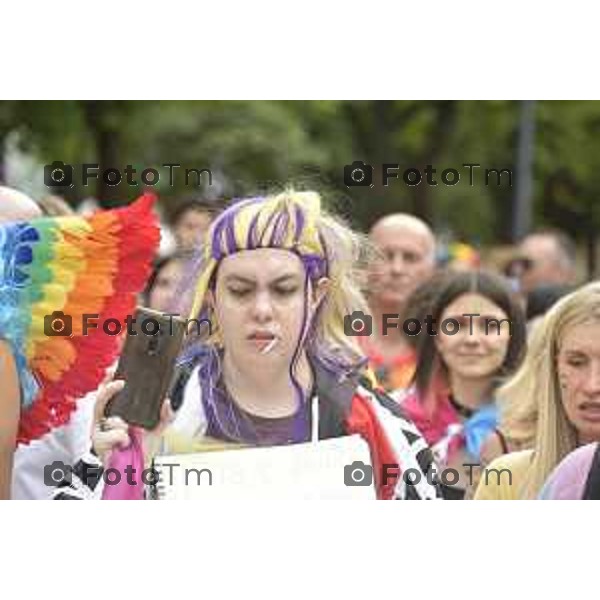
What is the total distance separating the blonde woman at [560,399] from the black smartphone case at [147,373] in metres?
0.70

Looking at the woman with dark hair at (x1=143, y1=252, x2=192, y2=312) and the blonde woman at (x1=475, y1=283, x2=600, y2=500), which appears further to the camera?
the woman with dark hair at (x1=143, y1=252, x2=192, y2=312)

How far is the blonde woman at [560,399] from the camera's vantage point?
295cm

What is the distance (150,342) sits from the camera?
9.39 feet

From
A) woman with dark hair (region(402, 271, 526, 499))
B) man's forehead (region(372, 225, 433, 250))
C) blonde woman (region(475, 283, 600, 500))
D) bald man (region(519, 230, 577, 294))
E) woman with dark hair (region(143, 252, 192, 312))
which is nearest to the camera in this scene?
blonde woman (region(475, 283, 600, 500))

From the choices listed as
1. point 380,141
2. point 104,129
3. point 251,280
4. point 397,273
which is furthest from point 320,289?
point 380,141

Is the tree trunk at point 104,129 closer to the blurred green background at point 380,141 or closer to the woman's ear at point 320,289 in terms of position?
the blurred green background at point 380,141

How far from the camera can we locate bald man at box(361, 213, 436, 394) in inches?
166

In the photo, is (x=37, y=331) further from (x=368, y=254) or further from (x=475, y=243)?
(x=475, y=243)

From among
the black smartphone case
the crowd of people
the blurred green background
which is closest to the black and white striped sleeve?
the crowd of people

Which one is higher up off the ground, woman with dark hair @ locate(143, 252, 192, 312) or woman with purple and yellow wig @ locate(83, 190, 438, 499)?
woman with dark hair @ locate(143, 252, 192, 312)

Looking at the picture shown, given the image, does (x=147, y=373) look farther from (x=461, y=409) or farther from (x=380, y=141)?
(x=380, y=141)

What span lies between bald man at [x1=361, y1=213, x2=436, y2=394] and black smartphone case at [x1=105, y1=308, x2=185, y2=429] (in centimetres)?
131

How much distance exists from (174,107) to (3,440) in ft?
40.6

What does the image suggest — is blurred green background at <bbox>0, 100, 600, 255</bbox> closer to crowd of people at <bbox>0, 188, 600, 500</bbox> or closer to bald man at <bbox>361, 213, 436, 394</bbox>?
bald man at <bbox>361, 213, 436, 394</bbox>
